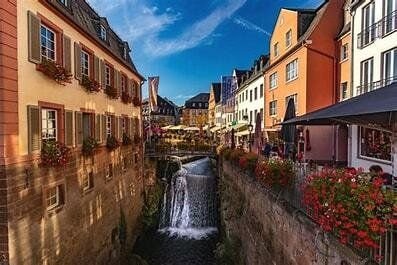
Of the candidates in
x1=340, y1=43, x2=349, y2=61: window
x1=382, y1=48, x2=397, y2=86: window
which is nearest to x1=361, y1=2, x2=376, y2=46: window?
x1=382, y1=48, x2=397, y2=86: window

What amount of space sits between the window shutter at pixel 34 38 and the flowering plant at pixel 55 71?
0.21 m

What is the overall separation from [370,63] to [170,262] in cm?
1442

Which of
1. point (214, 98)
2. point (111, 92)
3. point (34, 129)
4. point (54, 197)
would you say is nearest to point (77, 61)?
point (34, 129)

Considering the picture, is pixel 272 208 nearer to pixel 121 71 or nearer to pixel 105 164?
pixel 105 164

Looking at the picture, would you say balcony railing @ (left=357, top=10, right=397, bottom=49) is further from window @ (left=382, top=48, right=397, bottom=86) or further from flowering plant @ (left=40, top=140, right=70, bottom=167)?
flowering plant @ (left=40, top=140, right=70, bottom=167)

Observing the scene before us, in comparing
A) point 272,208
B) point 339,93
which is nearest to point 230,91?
point 339,93

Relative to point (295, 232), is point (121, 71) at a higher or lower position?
higher

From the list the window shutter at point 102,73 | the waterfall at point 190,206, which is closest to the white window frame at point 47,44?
the window shutter at point 102,73

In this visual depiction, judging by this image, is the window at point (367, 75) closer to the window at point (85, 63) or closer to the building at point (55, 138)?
the building at point (55, 138)

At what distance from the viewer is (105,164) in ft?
56.7

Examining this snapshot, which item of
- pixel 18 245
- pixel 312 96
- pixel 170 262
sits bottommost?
pixel 170 262

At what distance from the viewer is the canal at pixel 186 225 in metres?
20.9

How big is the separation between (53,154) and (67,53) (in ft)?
12.5

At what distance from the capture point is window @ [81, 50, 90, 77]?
1445cm
